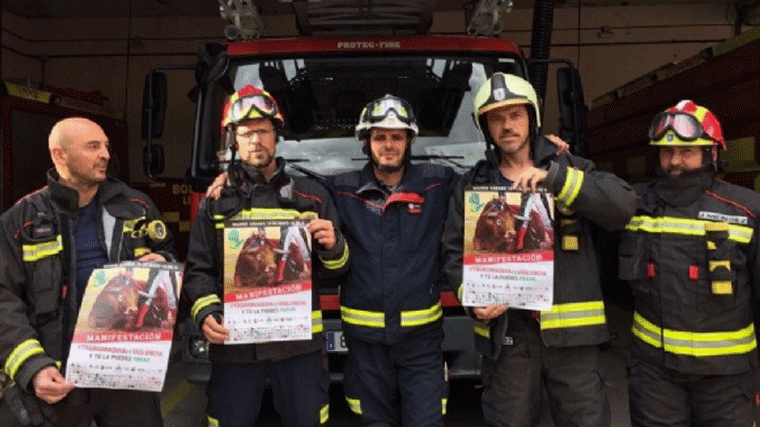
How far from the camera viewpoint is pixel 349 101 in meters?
4.14

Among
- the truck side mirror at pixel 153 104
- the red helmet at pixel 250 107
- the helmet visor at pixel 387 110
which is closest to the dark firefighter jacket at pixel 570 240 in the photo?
the helmet visor at pixel 387 110

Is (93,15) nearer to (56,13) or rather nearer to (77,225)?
(56,13)

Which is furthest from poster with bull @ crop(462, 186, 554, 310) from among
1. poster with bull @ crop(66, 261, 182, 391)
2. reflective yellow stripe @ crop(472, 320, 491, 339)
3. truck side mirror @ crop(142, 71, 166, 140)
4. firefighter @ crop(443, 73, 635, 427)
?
truck side mirror @ crop(142, 71, 166, 140)

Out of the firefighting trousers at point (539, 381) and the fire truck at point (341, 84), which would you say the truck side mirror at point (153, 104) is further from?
the firefighting trousers at point (539, 381)

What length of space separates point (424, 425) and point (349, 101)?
203cm

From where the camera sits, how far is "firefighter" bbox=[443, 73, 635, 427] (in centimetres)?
256

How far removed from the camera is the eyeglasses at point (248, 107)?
2674 mm

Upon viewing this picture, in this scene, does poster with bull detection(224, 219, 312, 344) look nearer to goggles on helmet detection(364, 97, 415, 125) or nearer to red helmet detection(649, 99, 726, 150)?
goggles on helmet detection(364, 97, 415, 125)

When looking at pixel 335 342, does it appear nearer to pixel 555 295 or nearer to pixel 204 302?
pixel 204 302

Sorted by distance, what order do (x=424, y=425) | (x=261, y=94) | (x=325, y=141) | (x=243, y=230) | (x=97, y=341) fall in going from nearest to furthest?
(x=97, y=341) → (x=243, y=230) → (x=261, y=94) → (x=424, y=425) → (x=325, y=141)

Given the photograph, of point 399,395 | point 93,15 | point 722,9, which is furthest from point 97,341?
point 722,9

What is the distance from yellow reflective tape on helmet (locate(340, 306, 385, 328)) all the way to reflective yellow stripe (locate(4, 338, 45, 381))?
1173 millimetres

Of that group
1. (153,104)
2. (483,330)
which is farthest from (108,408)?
(153,104)

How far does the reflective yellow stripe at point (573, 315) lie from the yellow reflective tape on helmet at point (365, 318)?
665 millimetres
